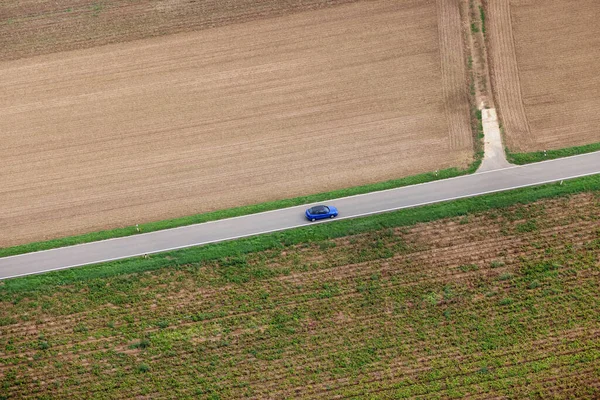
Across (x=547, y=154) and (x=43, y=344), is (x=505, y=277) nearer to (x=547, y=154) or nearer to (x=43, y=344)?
(x=547, y=154)

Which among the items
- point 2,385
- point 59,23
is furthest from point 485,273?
point 59,23

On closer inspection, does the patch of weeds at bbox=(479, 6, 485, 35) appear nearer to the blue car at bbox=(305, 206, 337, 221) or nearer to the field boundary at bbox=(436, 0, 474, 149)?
the field boundary at bbox=(436, 0, 474, 149)

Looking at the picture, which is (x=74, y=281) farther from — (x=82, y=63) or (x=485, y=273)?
(x=485, y=273)

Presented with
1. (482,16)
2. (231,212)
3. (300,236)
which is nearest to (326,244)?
(300,236)

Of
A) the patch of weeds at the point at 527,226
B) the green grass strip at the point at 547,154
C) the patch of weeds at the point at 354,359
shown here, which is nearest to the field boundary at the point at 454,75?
Answer: the green grass strip at the point at 547,154

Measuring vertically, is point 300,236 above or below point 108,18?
below

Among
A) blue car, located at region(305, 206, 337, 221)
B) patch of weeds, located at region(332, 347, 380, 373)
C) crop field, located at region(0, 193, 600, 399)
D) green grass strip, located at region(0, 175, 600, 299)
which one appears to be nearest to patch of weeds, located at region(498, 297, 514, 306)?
crop field, located at region(0, 193, 600, 399)
